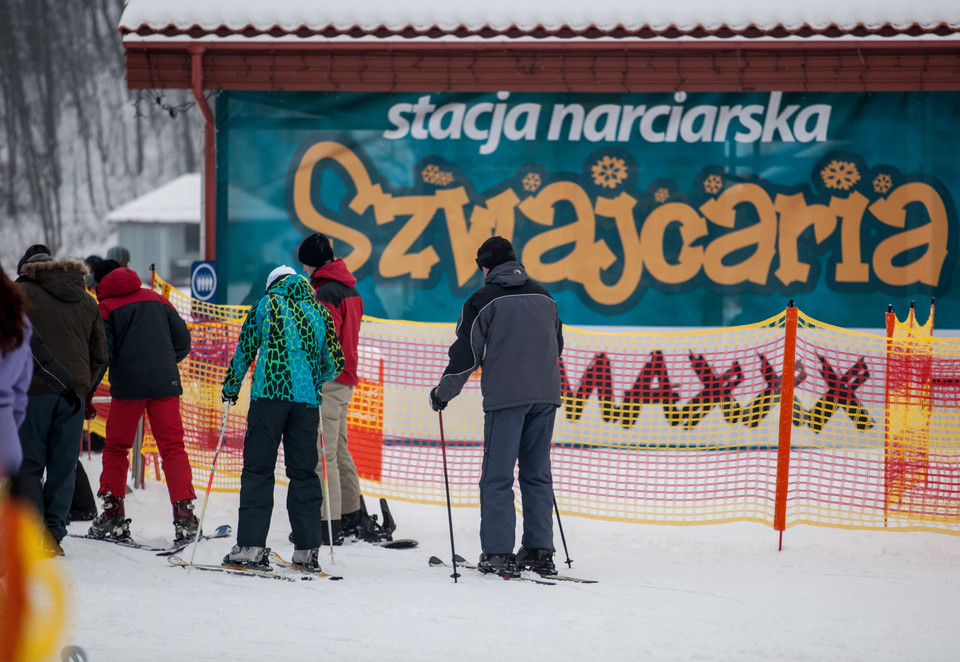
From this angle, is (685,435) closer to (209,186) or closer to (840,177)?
(840,177)

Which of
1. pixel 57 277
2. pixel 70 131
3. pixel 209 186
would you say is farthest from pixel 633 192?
pixel 70 131

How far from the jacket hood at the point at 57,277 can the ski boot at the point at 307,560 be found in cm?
223

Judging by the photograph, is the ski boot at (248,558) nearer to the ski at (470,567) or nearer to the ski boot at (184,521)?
the ski boot at (184,521)

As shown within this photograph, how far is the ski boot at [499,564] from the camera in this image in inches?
245

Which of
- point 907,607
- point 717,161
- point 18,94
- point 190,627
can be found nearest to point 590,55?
point 717,161

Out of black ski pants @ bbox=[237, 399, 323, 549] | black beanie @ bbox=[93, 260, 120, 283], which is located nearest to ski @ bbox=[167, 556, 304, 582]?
black ski pants @ bbox=[237, 399, 323, 549]

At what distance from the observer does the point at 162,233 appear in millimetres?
38656

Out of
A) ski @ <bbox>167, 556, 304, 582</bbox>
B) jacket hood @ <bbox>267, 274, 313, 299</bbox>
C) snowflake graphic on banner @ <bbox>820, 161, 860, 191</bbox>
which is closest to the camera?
ski @ <bbox>167, 556, 304, 582</bbox>

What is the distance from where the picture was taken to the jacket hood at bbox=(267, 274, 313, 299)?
20.2 ft

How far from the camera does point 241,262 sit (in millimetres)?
10938

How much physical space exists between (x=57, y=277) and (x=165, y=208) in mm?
34083

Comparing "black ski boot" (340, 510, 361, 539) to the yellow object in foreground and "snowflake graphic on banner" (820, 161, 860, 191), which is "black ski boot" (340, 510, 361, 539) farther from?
"snowflake graphic on banner" (820, 161, 860, 191)

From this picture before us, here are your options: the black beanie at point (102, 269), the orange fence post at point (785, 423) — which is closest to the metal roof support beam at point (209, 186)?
the black beanie at point (102, 269)

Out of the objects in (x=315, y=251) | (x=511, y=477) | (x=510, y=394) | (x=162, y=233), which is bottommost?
(x=511, y=477)
